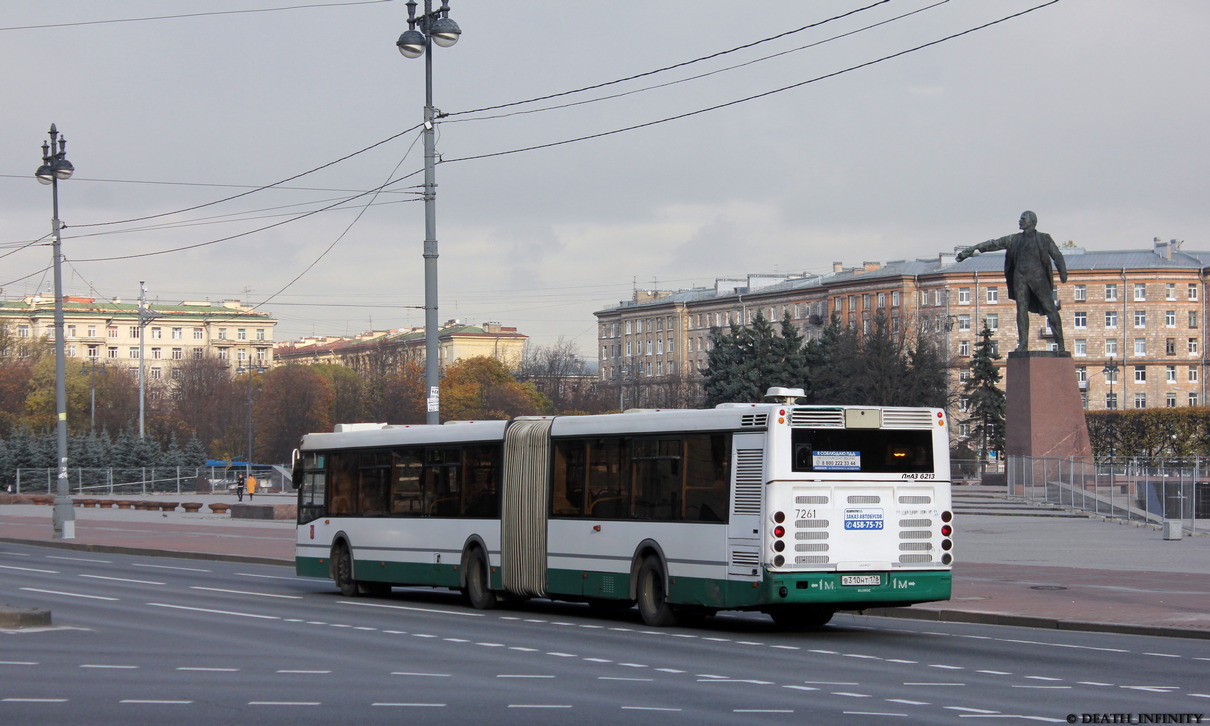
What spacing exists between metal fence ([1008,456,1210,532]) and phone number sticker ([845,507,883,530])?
22.2 m

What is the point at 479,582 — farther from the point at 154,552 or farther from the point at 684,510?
the point at 154,552

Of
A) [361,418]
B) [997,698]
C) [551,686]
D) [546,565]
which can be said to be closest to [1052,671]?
[997,698]

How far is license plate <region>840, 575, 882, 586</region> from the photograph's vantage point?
17250 mm

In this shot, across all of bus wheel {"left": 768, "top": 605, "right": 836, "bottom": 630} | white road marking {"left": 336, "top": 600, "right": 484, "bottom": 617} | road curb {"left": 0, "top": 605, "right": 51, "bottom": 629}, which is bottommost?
white road marking {"left": 336, "top": 600, "right": 484, "bottom": 617}

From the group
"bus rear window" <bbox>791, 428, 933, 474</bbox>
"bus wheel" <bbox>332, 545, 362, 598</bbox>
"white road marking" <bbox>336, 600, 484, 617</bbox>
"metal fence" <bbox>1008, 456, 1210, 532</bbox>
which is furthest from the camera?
"metal fence" <bbox>1008, 456, 1210, 532</bbox>

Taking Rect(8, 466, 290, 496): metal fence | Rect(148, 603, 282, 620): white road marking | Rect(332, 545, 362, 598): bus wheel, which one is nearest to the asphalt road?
Rect(148, 603, 282, 620): white road marking

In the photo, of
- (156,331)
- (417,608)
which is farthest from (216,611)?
(156,331)

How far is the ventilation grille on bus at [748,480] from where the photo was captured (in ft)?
56.7

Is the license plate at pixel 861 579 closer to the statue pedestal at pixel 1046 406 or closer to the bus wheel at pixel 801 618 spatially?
the bus wheel at pixel 801 618

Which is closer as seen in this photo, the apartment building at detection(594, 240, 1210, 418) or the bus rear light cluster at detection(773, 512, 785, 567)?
the bus rear light cluster at detection(773, 512, 785, 567)

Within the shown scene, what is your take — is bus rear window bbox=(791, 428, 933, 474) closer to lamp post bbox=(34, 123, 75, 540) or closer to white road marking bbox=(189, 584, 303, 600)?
white road marking bbox=(189, 584, 303, 600)

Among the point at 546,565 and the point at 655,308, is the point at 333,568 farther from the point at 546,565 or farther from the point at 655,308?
the point at 655,308

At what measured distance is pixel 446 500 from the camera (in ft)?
74.9

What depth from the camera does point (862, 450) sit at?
17672 mm
